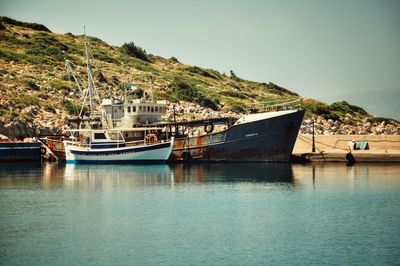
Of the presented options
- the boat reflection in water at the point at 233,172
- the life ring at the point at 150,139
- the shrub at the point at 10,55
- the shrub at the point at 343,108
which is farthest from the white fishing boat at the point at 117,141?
the shrub at the point at 343,108

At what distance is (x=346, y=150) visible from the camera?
227ft

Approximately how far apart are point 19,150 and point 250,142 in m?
25.7

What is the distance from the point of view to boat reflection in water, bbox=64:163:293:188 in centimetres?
5503

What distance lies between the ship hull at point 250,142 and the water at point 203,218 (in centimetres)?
650

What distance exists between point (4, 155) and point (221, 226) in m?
43.2

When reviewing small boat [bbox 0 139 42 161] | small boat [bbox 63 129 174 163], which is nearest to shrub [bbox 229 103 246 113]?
small boat [bbox 63 129 174 163]

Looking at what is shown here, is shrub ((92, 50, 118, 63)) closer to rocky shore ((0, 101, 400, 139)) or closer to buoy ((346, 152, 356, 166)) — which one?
rocky shore ((0, 101, 400, 139))

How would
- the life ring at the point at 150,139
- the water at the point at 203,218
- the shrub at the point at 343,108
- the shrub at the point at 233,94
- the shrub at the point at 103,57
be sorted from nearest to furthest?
1. the water at the point at 203,218
2. the life ring at the point at 150,139
3. the shrub at the point at 343,108
4. the shrub at the point at 233,94
5. the shrub at the point at 103,57

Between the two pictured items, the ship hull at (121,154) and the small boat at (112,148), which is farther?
the small boat at (112,148)

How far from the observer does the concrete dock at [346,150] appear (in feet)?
219

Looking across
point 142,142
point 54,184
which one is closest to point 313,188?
point 54,184

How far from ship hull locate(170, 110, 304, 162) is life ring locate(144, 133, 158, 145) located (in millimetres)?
2342

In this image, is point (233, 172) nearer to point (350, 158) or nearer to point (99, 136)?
point (350, 158)

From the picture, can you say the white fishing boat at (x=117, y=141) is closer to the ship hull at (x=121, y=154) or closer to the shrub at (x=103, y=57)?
the ship hull at (x=121, y=154)
